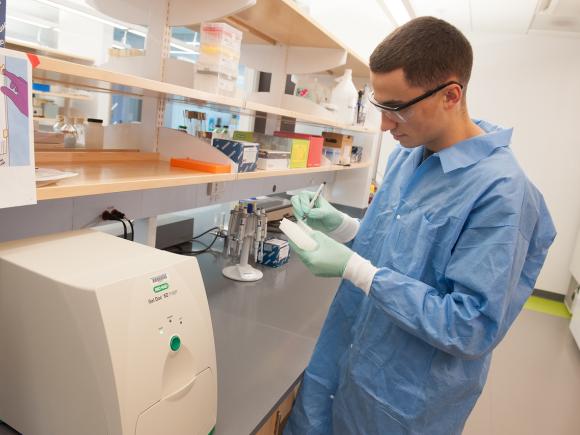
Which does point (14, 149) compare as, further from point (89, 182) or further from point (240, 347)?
point (240, 347)

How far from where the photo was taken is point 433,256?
1030 millimetres

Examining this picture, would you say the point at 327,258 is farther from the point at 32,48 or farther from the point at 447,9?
the point at 447,9

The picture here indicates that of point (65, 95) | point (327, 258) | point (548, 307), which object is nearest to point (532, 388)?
point (548, 307)

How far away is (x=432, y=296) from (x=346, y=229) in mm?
578

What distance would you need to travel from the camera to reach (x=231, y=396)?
43.4 inches

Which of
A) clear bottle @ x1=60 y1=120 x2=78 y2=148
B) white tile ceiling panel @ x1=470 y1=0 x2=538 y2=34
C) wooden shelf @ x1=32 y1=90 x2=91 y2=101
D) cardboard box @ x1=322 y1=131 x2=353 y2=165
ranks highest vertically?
white tile ceiling panel @ x1=470 y1=0 x2=538 y2=34

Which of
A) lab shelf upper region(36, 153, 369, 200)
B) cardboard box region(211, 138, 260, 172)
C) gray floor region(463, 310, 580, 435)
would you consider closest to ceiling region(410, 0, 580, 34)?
cardboard box region(211, 138, 260, 172)

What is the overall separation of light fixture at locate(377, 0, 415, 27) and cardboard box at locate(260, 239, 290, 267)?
1933mm

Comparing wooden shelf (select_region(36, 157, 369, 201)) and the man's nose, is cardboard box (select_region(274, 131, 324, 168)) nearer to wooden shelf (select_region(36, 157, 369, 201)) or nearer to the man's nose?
wooden shelf (select_region(36, 157, 369, 201))

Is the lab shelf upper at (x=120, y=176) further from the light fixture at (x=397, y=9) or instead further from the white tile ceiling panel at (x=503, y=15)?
the white tile ceiling panel at (x=503, y=15)

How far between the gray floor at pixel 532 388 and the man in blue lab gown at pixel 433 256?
1700 millimetres

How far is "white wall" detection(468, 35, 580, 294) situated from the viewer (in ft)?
13.9

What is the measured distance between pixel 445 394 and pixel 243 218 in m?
1.17

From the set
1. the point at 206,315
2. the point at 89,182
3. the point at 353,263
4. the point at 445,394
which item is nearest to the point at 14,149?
the point at 89,182
